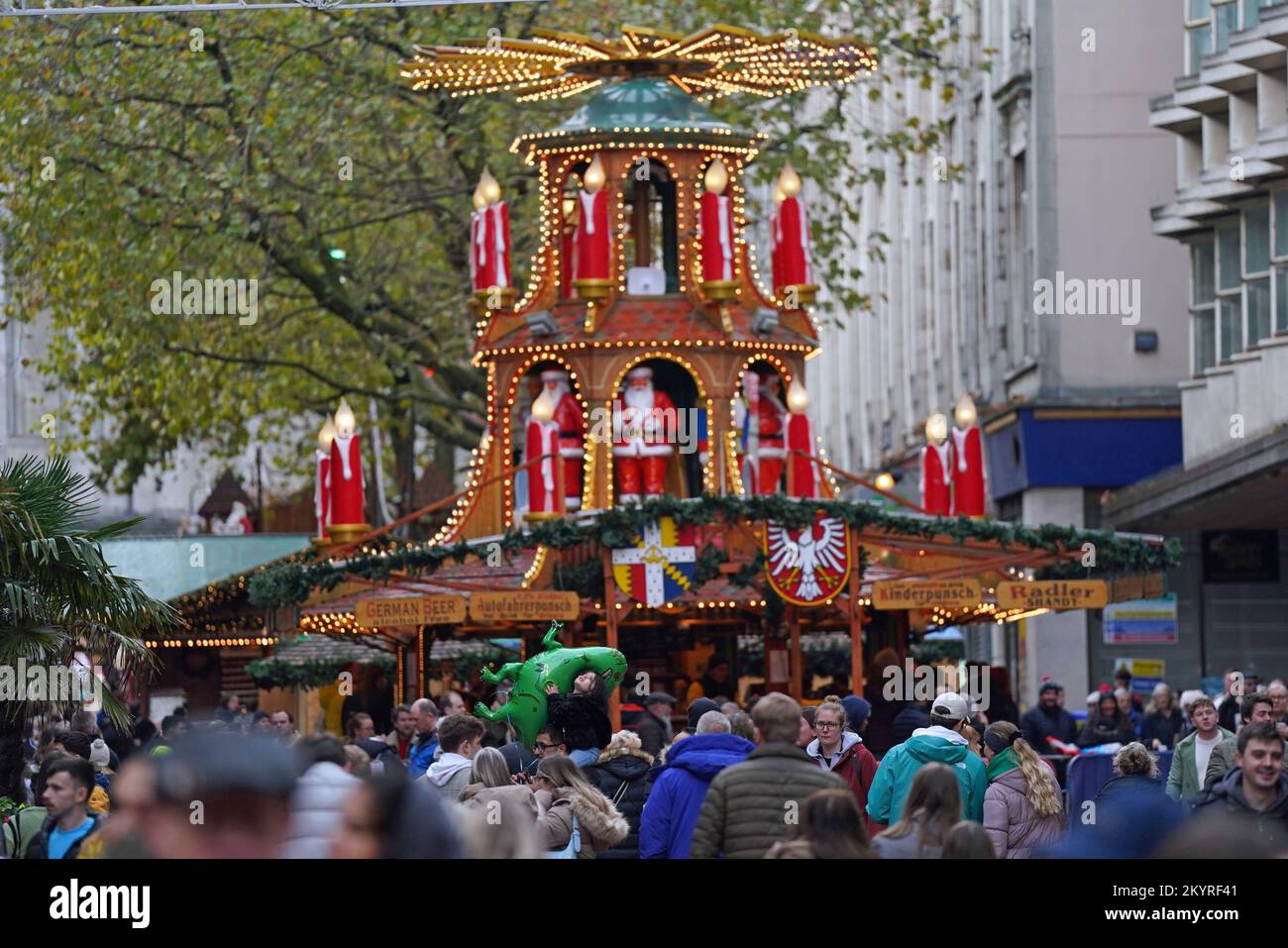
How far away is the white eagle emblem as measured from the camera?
23.7 meters

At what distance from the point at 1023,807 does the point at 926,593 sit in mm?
9267

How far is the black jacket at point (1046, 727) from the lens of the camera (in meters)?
22.8

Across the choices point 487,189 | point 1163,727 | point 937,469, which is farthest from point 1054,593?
point 487,189

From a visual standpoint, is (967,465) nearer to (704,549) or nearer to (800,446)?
(800,446)

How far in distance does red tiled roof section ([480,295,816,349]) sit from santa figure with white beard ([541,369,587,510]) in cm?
47

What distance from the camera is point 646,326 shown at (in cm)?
2712

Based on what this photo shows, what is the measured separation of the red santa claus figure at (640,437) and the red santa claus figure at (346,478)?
2.41 metres

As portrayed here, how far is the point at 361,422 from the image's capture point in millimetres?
40906

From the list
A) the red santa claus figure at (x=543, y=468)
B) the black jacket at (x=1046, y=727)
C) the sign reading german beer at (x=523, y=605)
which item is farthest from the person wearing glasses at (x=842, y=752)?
the red santa claus figure at (x=543, y=468)

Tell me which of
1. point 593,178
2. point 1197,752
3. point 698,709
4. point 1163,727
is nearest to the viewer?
point 698,709

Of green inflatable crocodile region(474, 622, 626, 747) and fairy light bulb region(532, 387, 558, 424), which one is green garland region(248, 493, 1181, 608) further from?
green inflatable crocodile region(474, 622, 626, 747)

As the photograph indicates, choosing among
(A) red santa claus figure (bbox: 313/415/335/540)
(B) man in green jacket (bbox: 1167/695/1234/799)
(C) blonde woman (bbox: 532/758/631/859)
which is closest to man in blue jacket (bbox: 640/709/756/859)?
(C) blonde woman (bbox: 532/758/631/859)

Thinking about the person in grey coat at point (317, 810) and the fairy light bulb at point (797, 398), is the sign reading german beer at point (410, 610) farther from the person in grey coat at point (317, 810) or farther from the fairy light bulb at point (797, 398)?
the person in grey coat at point (317, 810)
